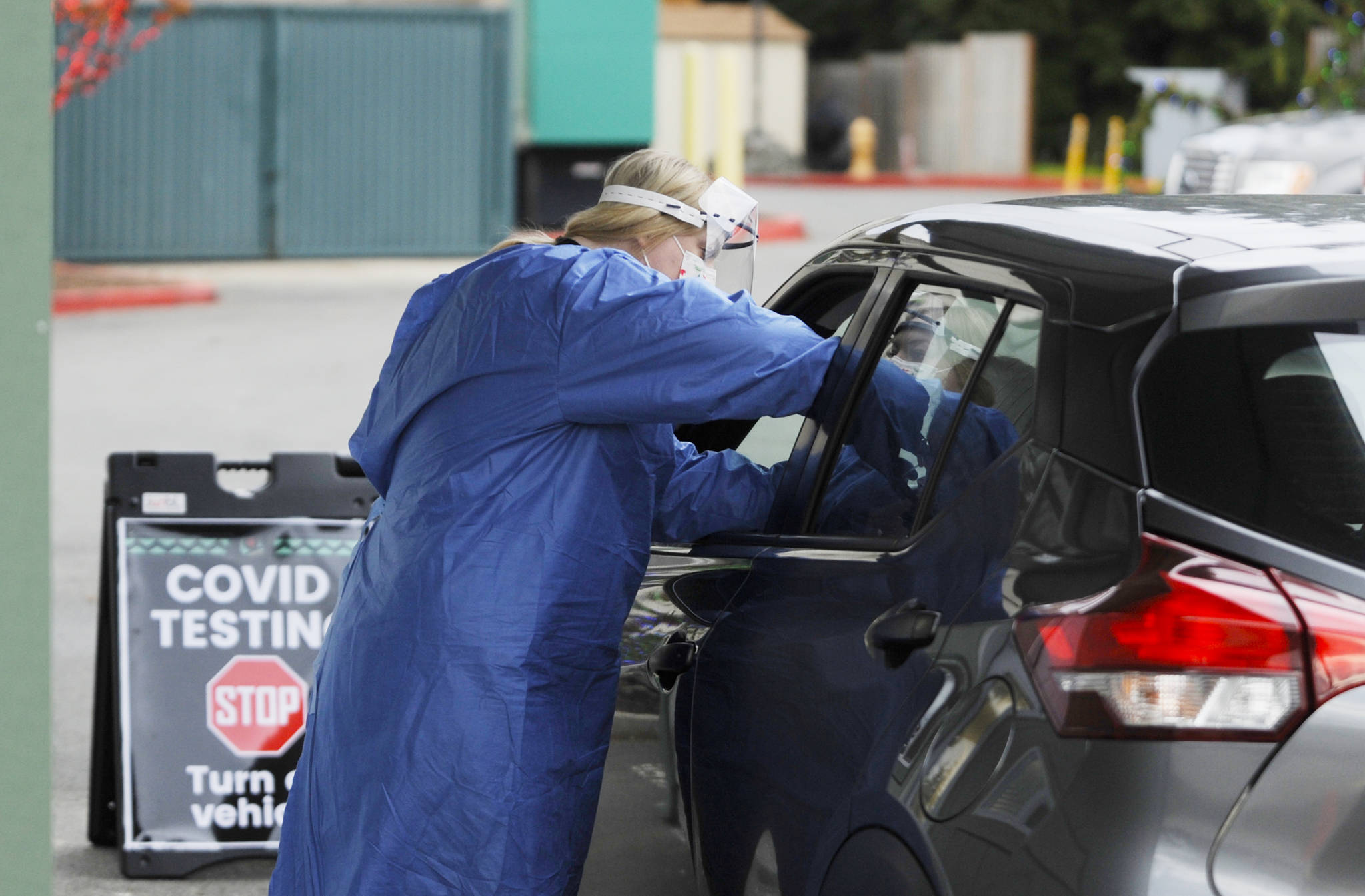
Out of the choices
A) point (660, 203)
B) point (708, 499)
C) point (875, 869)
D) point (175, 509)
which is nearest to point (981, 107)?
point (175, 509)

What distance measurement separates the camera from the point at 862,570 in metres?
2.55

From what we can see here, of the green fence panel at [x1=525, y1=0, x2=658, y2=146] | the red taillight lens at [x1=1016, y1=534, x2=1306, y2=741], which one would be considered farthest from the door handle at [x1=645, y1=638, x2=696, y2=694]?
the green fence panel at [x1=525, y1=0, x2=658, y2=146]

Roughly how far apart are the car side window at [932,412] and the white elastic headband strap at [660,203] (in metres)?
0.50

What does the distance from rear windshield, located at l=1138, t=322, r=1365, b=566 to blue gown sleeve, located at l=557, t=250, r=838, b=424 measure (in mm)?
783

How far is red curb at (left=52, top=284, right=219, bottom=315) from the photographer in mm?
16062

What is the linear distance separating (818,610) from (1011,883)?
63 cm

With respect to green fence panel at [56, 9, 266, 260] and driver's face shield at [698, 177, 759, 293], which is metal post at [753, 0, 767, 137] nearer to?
green fence panel at [56, 9, 266, 260]

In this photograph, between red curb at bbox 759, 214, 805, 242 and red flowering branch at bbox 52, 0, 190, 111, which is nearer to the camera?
red flowering branch at bbox 52, 0, 190, 111

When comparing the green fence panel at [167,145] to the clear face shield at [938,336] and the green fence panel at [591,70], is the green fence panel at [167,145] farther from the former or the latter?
the clear face shield at [938,336]

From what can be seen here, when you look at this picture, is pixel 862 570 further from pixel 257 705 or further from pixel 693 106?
pixel 693 106

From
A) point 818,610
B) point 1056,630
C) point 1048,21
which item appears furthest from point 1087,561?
point 1048,21

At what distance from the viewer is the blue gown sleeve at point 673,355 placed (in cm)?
277

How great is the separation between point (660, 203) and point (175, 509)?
1822 millimetres

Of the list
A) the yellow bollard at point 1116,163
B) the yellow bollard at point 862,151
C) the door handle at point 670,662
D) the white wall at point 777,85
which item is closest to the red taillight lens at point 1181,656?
the door handle at point 670,662
